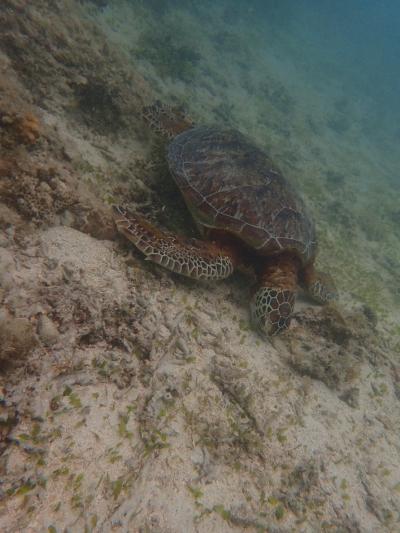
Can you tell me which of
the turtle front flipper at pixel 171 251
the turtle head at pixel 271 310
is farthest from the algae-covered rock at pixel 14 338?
the turtle head at pixel 271 310

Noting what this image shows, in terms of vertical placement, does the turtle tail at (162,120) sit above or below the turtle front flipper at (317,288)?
above

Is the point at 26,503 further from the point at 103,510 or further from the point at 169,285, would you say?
the point at 169,285

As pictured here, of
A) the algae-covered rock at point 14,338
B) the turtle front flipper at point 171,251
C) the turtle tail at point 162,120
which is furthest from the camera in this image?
the turtle tail at point 162,120

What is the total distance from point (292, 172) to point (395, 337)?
6357 millimetres

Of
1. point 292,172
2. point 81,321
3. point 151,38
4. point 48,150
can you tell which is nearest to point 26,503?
point 81,321

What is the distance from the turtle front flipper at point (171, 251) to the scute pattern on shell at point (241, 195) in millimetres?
554

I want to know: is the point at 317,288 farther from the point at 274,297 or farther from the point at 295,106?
the point at 295,106

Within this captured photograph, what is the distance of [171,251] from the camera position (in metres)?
3.33

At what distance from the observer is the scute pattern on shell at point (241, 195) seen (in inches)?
155

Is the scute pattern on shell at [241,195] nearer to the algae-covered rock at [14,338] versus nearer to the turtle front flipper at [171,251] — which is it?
the turtle front flipper at [171,251]

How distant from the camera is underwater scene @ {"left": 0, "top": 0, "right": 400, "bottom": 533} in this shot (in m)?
2.05

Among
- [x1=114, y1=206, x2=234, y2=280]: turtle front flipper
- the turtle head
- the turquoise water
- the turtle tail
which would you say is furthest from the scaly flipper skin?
the turtle tail

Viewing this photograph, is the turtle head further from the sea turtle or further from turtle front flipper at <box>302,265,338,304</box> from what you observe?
turtle front flipper at <box>302,265,338,304</box>

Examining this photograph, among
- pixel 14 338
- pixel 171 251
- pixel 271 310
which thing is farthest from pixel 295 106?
pixel 14 338
